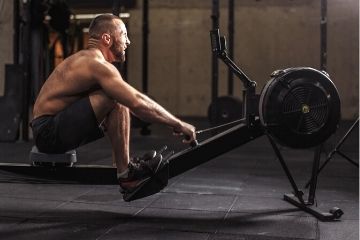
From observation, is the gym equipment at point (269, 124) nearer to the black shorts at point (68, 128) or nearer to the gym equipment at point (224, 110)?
the black shorts at point (68, 128)

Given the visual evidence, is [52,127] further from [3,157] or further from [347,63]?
[347,63]

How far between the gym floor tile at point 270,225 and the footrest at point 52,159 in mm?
992

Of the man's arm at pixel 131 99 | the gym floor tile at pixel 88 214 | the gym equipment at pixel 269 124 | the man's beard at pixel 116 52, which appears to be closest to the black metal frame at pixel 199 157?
the gym equipment at pixel 269 124

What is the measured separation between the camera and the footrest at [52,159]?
302 centimetres

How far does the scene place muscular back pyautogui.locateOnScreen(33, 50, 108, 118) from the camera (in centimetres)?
286

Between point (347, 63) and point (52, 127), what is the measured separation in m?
10.1

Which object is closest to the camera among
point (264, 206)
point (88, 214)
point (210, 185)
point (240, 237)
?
point (240, 237)

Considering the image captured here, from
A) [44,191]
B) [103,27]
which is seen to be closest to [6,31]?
[44,191]

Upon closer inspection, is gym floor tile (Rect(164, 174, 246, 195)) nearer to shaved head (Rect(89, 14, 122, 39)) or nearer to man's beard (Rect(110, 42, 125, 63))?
man's beard (Rect(110, 42, 125, 63))

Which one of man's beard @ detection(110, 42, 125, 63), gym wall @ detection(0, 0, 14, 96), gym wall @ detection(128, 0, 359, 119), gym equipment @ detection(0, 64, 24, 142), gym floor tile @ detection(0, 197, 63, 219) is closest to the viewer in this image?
man's beard @ detection(110, 42, 125, 63)

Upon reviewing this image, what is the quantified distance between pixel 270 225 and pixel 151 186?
0.73m

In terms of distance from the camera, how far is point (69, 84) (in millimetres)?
2906

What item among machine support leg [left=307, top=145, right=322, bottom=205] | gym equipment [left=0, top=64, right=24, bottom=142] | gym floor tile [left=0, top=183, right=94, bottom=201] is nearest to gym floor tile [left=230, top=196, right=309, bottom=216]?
machine support leg [left=307, top=145, right=322, bottom=205]

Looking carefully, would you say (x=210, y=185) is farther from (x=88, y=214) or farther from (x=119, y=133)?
(x=119, y=133)
